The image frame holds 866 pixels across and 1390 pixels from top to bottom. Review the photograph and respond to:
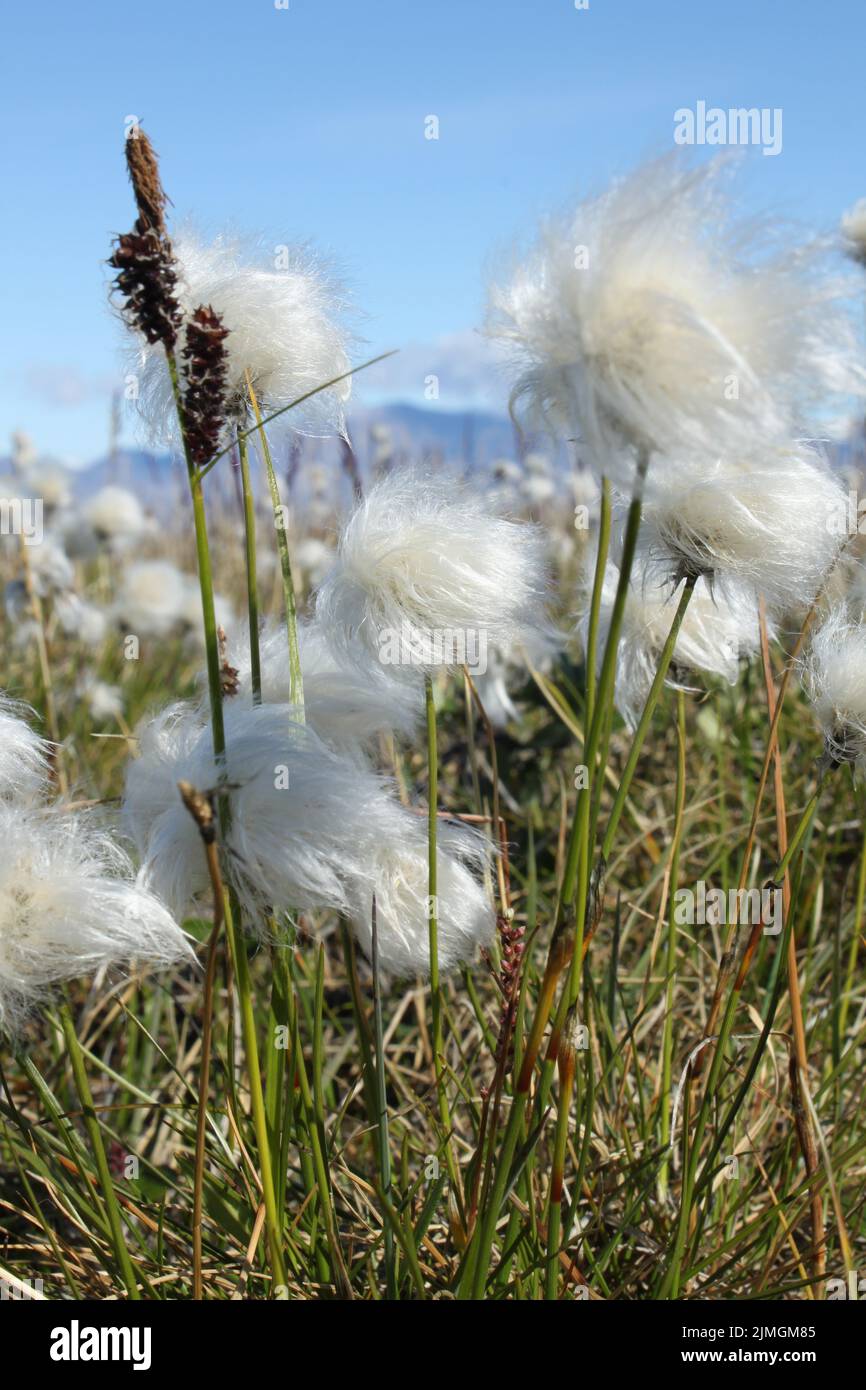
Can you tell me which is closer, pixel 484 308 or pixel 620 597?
pixel 620 597

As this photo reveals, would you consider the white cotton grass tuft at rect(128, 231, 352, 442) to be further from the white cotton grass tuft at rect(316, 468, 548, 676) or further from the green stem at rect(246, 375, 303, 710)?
the white cotton grass tuft at rect(316, 468, 548, 676)

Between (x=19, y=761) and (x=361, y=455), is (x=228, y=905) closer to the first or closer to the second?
(x=19, y=761)

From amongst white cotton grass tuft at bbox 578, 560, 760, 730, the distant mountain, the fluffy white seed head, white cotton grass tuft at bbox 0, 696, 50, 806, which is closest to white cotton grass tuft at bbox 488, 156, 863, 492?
white cotton grass tuft at bbox 578, 560, 760, 730

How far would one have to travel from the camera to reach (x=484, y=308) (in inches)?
40.4

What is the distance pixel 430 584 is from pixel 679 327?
0.41 meters

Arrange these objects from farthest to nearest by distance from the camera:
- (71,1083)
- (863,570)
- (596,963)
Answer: (596,963) < (71,1083) < (863,570)

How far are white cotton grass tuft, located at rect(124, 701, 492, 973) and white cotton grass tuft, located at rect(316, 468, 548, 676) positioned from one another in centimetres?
14

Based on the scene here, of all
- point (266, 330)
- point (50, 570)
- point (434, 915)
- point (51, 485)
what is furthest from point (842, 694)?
point (51, 485)

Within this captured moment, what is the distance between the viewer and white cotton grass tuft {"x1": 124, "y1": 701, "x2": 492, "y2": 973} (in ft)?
3.29

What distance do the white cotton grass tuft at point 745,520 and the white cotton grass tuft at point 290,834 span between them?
0.38m

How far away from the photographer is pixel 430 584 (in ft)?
3.84

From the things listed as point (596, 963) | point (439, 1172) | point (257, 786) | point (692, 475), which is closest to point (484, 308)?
point (692, 475)
